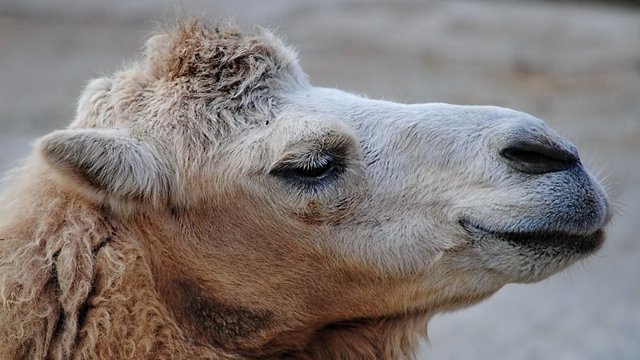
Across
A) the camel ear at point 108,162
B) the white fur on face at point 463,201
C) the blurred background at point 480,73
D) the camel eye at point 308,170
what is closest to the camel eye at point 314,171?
the camel eye at point 308,170

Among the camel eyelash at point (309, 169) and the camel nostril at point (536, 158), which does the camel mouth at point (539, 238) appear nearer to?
the camel nostril at point (536, 158)

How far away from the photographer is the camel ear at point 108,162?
3295 millimetres

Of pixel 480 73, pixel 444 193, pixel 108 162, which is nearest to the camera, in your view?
pixel 108 162

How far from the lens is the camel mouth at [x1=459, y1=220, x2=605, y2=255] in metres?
3.40

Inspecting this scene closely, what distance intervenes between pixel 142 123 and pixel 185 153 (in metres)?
0.18

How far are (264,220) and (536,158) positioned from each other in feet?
2.94

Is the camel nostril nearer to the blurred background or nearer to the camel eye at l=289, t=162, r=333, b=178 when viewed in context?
the camel eye at l=289, t=162, r=333, b=178

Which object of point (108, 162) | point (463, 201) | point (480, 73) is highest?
point (480, 73)

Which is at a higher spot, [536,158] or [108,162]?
[536,158]

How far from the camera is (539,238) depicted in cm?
342

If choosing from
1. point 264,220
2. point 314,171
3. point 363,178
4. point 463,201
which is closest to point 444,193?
point 463,201

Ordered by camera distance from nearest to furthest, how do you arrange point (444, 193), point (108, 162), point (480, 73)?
point (108, 162), point (444, 193), point (480, 73)

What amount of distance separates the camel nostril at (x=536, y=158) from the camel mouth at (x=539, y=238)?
0.20 m

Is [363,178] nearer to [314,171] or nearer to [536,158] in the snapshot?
[314,171]
